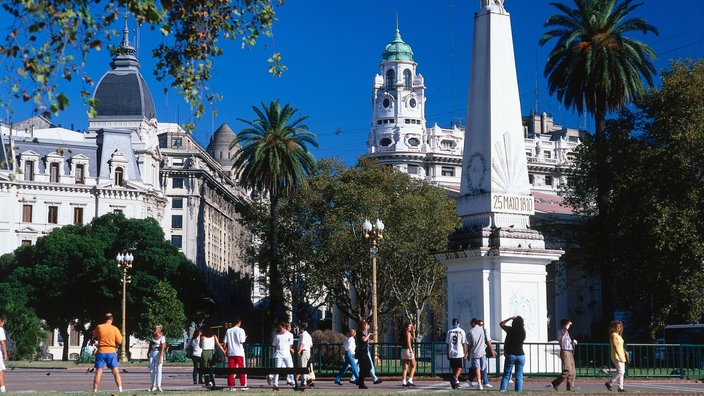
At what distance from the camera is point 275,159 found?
225 feet

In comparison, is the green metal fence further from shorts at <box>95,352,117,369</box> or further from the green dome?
the green dome

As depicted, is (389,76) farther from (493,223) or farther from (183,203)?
(493,223)

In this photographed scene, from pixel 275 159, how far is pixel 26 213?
111ft

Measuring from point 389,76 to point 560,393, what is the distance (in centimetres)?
12792

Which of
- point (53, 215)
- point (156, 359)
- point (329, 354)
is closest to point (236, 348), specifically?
point (156, 359)

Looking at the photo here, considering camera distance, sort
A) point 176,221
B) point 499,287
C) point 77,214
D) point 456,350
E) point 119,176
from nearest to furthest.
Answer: point 456,350, point 499,287, point 77,214, point 119,176, point 176,221

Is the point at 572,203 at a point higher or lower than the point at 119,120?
lower

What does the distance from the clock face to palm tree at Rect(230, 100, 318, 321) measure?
127 feet

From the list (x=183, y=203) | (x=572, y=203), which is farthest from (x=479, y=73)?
(x=183, y=203)

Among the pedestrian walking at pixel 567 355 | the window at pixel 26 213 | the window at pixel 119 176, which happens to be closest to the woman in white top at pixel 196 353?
the pedestrian walking at pixel 567 355

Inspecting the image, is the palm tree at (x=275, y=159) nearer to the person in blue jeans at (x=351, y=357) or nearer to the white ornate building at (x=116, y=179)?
the white ornate building at (x=116, y=179)

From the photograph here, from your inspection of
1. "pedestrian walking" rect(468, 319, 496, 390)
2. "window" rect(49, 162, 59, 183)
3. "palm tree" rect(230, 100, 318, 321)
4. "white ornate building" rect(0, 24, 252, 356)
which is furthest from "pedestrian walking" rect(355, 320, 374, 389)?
"window" rect(49, 162, 59, 183)

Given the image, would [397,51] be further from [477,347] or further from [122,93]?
[477,347]

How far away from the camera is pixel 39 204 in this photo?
9381 cm
